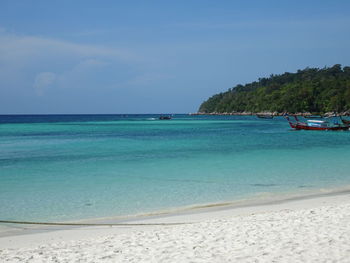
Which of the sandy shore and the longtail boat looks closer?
the sandy shore

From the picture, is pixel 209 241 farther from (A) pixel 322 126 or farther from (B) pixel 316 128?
(B) pixel 316 128

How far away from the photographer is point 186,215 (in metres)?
9.59

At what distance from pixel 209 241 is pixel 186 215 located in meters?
3.06

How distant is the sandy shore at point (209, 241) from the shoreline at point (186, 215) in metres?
0.04

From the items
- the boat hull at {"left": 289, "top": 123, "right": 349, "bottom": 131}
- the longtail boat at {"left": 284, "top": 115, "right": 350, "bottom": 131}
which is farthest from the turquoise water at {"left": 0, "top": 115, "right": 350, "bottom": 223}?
the longtail boat at {"left": 284, "top": 115, "right": 350, "bottom": 131}

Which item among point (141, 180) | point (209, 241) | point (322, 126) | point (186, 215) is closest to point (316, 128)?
point (322, 126)

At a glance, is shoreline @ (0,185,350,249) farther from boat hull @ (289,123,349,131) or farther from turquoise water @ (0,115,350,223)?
boat hull @ (289,123,349,131)

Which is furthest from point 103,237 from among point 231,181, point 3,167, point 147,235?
point 3,167

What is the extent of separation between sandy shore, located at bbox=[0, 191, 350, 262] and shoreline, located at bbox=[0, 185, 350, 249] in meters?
0.04

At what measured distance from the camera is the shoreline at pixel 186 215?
25.7 feet

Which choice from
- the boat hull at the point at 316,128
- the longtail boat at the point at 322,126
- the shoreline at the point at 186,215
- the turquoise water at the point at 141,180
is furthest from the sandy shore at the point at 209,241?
the longtail boat at the point at 322,126

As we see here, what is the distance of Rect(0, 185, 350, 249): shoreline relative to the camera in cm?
784

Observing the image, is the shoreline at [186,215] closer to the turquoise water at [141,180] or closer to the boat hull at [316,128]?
the turquoise water at [141,180]

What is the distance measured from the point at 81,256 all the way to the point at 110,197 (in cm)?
614
